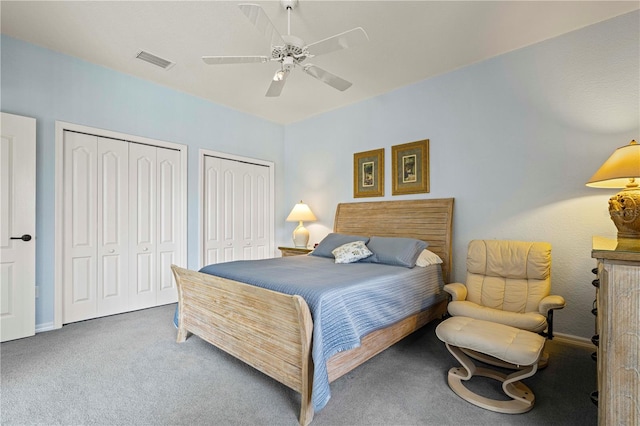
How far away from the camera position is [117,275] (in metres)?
3.51

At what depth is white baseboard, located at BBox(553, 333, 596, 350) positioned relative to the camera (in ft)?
8.52

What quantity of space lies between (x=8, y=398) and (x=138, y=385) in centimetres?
72

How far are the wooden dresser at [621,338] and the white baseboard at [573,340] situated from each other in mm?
1856

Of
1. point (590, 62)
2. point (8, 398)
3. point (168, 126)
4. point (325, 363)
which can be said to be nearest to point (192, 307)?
point (8, 398)

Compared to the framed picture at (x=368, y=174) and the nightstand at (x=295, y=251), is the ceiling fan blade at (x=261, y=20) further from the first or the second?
the nightstand at (x=295, y=251)

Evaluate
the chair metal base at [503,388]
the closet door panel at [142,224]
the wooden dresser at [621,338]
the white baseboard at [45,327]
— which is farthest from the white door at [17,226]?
the wooden dresser at [621,338]

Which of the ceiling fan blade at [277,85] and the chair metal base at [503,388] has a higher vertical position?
the ceiling fan blade at [277,85]

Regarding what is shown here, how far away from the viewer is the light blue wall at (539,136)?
2.54 metres

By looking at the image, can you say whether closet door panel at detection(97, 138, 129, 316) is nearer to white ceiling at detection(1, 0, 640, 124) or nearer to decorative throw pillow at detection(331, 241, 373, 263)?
white ceiling at detection(1, 0, 640, 124)

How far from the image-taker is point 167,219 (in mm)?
3941

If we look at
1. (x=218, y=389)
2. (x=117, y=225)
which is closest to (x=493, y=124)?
(x=218, y=389)

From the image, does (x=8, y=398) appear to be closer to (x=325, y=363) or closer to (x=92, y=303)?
(x=92, y=303)

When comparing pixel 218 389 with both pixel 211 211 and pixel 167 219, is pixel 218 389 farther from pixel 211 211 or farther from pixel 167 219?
pixel 211 211

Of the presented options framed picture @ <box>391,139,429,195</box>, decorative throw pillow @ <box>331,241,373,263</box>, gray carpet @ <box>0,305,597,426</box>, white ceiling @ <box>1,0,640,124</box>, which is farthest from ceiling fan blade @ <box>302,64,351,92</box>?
gray carpet @ <box>0,305,597,426</box>
